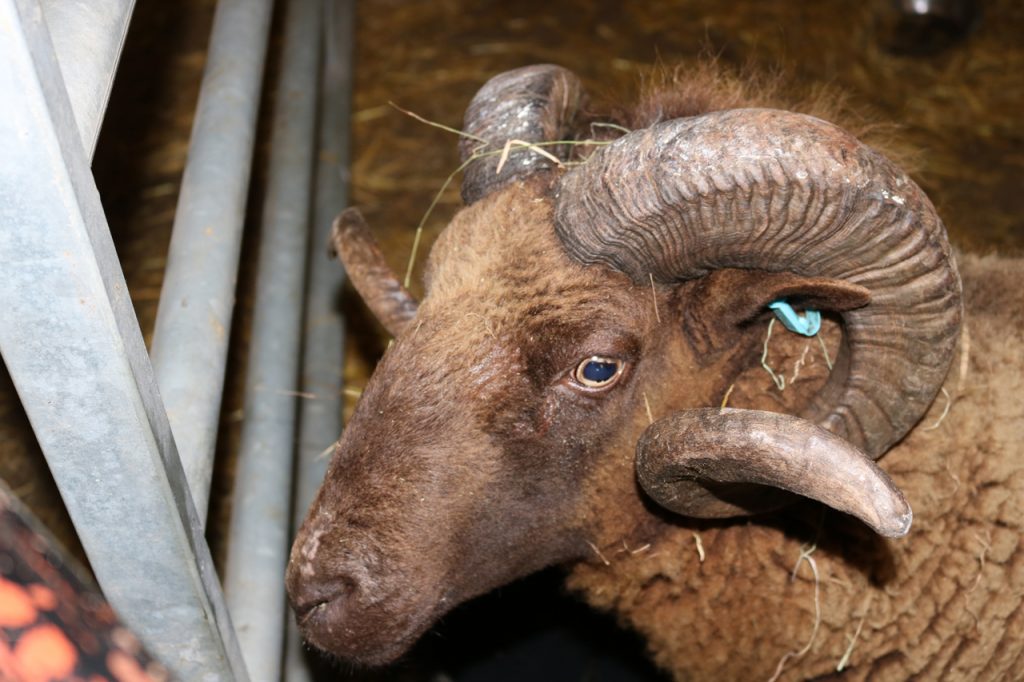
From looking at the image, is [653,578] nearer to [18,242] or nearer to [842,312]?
[842,312]

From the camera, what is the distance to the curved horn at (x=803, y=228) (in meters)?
2.34

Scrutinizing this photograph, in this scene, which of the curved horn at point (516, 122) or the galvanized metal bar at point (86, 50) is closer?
the galvanized metal bar at point (86, 50)

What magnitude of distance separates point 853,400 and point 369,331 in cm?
327

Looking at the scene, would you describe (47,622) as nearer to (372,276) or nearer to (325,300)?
(372,276)

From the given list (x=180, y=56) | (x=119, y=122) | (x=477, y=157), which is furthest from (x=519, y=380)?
(x=180, y=56)

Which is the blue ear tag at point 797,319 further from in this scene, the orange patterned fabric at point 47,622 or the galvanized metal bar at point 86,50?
the orange patterned fabric at point 47,622


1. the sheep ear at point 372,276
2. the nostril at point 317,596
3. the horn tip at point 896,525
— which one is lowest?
the nostril at point 317,596

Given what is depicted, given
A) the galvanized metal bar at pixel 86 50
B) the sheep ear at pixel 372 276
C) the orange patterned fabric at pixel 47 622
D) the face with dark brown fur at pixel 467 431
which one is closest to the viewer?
the orange patterned fabric at pixel 47 622

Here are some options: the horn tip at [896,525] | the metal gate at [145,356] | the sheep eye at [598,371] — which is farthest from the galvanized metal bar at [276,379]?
the horn tip at [896,525]

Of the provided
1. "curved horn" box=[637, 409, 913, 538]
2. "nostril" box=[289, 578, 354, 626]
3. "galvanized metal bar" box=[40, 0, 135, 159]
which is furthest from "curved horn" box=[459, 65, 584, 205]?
"galvanized metal bar" box=[40, 0, 135, 159]

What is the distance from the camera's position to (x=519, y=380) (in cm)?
272

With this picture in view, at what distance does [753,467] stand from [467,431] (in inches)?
30.2

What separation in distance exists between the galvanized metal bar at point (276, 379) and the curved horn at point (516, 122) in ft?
4.09

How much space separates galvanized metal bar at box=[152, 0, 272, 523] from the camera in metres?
2.48
